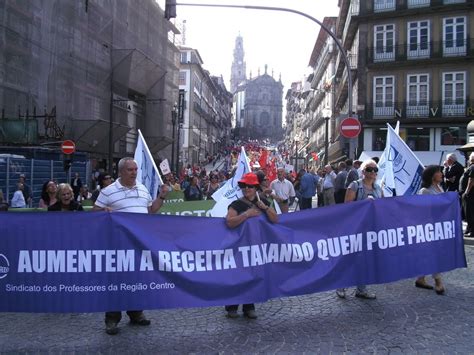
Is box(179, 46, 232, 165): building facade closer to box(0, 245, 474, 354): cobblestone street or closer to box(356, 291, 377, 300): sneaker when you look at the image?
box(356, 291, 377, 300): sneaker

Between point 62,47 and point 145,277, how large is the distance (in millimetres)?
23006

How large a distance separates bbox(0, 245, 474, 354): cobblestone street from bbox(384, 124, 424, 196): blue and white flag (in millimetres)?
2175

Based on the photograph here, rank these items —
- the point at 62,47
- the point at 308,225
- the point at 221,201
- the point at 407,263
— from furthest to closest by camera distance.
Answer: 1. the point at 62,47
2. the point at 221,201
3. the point at 407,263
4. the point at 308,225

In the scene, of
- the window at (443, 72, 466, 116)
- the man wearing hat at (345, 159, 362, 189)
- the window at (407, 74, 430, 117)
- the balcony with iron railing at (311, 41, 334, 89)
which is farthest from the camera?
the balcony with iron railing at (311, 41, 334, 89)

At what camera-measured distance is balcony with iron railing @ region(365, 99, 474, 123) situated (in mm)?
32500

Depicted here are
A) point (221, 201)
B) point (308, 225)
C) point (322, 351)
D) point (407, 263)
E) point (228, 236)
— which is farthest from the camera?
point (221, 201)

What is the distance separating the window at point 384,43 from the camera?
34344mm

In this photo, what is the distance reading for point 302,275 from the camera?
5.66 metres

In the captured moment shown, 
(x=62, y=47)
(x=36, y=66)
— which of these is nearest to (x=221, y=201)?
(x=36, y=66)

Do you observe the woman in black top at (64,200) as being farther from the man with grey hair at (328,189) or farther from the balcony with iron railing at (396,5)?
the balcony with iron railing at (396,5)

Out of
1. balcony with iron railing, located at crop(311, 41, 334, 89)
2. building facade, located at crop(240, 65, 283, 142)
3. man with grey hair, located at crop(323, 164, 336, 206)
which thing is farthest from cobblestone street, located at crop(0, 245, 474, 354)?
building facade, located at crop(240, 65, 283, 142)

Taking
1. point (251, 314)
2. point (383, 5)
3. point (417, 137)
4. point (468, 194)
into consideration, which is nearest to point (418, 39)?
point (383, 5)

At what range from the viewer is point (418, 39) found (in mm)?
33844

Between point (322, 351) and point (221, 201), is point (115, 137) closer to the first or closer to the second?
point (221, 201)
